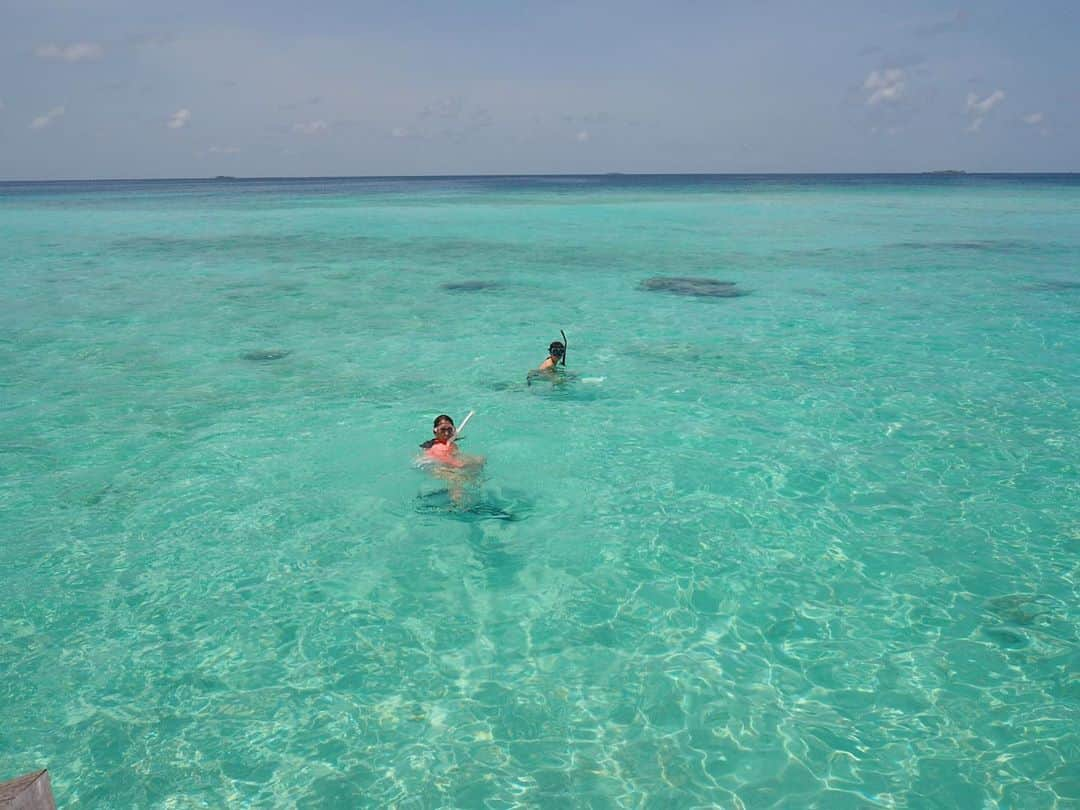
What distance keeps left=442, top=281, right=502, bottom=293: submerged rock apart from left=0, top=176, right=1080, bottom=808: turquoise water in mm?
6740

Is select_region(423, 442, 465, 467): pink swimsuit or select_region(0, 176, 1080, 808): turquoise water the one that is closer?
select_region(0, 176, 1080, 808): turquoise water

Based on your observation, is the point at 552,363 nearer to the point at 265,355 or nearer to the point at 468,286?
the point at 265,355

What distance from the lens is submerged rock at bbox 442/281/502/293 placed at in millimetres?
26781

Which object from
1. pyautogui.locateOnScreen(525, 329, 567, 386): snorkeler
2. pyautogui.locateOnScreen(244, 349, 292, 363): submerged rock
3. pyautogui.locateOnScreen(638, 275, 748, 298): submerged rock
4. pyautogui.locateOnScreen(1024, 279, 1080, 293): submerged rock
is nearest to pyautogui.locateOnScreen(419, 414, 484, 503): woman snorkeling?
pyautogui.locateOnScreen(525, 329, 567, 386): snorkeler

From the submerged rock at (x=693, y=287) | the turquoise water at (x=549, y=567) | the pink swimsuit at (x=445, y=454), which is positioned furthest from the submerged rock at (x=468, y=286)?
the pink swimsuit at (x=445, y=454)

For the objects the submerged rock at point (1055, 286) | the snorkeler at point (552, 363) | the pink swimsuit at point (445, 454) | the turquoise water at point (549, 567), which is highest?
the submerged rock at point (1055, 286)

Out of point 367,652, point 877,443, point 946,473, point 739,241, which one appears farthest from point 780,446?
point 739,241

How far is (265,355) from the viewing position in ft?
58.6

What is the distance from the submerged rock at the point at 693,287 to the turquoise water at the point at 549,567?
195 inches

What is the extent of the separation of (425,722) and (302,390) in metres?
10.1

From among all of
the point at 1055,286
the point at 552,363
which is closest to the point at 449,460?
the point at 552,363

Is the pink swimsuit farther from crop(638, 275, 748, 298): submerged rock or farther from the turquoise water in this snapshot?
crop(638, 275, 748, 298): submerged rock

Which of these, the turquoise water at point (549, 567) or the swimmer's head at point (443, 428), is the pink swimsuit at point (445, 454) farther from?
the turquoise water at point (549, 567)

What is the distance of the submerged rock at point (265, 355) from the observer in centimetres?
1752
